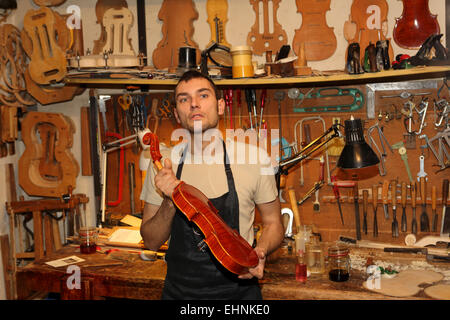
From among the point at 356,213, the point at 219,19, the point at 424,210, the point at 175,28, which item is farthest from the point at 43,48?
the point at 424,210

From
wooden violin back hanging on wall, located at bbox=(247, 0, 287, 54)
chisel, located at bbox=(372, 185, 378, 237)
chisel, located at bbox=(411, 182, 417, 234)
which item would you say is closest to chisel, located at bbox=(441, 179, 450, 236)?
chisel, located at bbox=(411, 182, 417, 234)

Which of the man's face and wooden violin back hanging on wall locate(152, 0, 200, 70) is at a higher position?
wooden violin back hanging on wall locate(152, 0, 200, 70)

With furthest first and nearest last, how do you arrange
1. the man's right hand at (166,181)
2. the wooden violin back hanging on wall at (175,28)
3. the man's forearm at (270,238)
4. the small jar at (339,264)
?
the wooden violin back hanging on wall at (175,28)
the small jar at (339,264)
the man's forearm at (270,238)
the man's right hand at (166,181)

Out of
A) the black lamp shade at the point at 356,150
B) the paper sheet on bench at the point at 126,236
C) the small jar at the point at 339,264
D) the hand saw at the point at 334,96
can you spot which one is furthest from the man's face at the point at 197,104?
the paper sheet on bench at the point at 126,236

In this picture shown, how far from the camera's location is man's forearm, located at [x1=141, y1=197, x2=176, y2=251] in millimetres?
2431

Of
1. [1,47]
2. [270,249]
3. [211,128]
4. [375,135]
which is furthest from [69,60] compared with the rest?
[375,135]

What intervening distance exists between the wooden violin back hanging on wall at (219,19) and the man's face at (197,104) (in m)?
1.34

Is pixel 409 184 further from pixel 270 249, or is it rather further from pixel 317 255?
pixel 270 249

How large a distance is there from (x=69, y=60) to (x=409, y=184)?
2.96m

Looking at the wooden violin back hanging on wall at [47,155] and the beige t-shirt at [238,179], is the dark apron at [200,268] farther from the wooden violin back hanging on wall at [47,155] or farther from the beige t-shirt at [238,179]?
the wooden violin back hanging on wall at [47,155]

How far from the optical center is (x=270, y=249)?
8.38 feet

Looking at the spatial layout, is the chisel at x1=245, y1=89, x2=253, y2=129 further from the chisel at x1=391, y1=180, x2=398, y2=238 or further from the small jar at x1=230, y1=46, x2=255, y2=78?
the chisel at x1=391, y1=180, x2=398, y2=238

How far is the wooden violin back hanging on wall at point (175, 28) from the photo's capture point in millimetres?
3949

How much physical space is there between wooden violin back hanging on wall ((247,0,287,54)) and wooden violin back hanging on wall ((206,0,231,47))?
0.77ft
